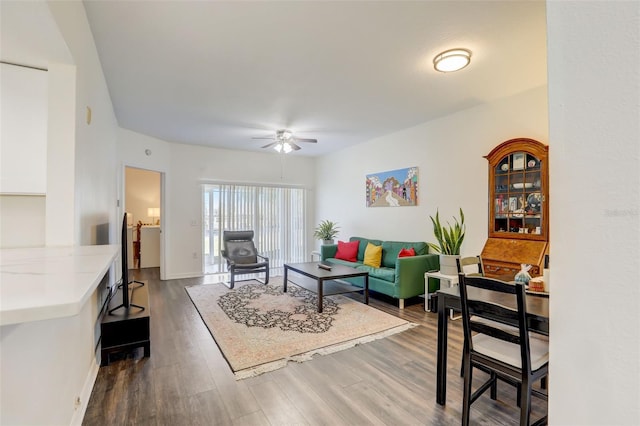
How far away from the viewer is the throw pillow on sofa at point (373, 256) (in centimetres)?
489

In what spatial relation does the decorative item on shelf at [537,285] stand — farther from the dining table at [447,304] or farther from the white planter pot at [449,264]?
the white planter pot at [449,264]

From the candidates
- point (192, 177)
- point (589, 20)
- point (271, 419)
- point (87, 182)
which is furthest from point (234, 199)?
point (589, 20)

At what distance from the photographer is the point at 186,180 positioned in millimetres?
6125

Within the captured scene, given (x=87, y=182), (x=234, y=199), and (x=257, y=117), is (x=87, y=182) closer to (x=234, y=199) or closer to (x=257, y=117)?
(x=257, y=117)

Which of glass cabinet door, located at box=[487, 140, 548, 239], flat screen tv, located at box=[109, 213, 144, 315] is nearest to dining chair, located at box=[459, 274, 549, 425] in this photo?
glass cabinet door, located at box=[487, 140, 548, 239]

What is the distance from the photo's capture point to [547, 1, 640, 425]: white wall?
19.7 inches

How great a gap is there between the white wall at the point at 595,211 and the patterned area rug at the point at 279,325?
2.36 m

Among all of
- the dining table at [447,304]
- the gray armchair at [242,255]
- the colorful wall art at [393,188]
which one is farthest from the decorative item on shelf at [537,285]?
the gray armchair at [242,255]

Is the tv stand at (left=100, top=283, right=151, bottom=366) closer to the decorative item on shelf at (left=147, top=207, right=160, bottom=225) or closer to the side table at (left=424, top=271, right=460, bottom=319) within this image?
the side table at (left=424, top=271, right=460, bottom=319)

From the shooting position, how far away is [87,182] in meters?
2.31

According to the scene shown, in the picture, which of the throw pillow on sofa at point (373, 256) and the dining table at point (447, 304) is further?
the throw pillow on sofa at point (373, 256)

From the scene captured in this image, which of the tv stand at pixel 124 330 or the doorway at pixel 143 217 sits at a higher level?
the doorway at pixel 143 217

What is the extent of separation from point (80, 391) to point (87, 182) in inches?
56.9

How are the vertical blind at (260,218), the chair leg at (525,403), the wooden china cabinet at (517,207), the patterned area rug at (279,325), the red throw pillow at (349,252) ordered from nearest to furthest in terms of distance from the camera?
the chair leg at (525,403)
the patterned area rug at (279,325)
the wooden china cabinet at (517,207)
the red throw pillow at (349,252)
the vertical blind at (260,218)
